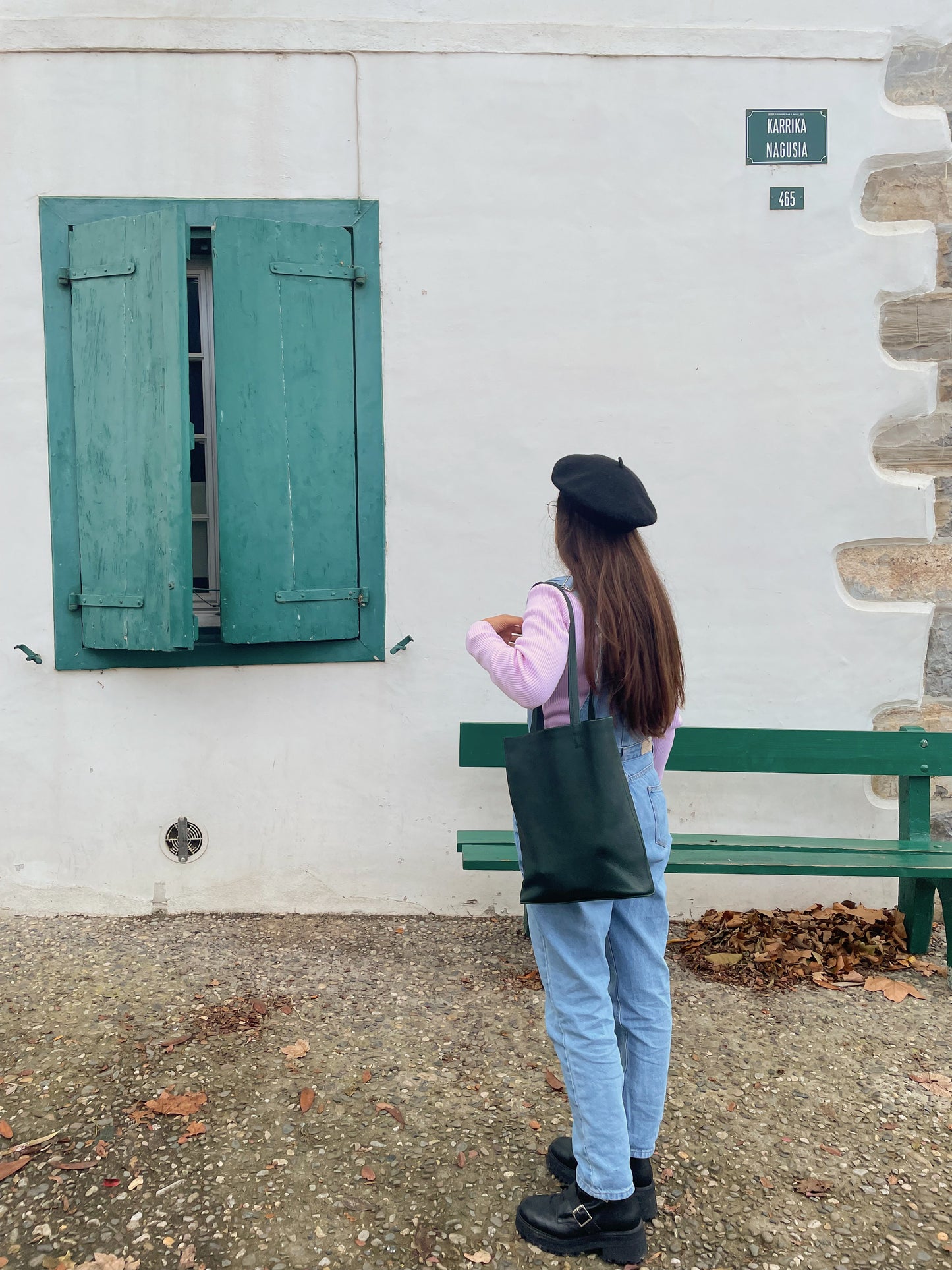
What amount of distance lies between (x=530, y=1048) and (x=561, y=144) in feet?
10.8

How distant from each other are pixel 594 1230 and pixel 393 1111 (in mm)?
718

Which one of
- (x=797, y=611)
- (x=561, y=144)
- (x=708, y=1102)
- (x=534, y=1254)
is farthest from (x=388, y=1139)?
(x=561, y=144)

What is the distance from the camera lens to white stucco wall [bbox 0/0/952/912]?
12.7ft

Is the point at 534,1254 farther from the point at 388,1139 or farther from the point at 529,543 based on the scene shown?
the point at 529,543

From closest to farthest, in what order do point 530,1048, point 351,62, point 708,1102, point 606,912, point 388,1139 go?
1. point 606,912
2. point 388,1139
3. point 708,1102
4. point 530,1048
5. point 351,62

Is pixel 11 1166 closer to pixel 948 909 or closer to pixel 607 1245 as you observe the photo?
pixel 607 1245

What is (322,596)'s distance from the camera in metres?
3.94

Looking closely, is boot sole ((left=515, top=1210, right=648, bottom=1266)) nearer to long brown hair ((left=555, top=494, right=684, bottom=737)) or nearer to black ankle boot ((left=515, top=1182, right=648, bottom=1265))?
black ankle boot ((left=515, top=1182, right=648, bottom=1265))

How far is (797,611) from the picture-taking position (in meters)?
4.07

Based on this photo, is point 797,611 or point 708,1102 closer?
point 708,1102

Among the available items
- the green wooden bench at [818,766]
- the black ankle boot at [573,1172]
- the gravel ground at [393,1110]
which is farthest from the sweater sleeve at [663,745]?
the green wooden bench at [818,766]

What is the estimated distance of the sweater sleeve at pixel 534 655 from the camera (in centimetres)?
202

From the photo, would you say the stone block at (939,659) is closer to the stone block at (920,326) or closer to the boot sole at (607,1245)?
the stone block at (920,326)

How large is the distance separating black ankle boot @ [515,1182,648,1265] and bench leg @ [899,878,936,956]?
1963 millimetres
